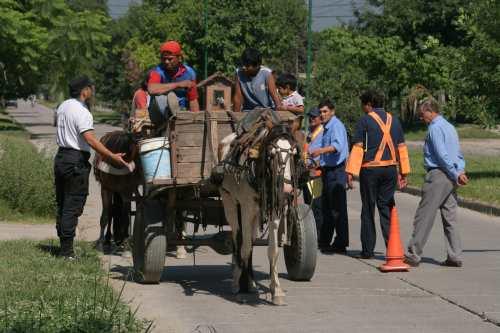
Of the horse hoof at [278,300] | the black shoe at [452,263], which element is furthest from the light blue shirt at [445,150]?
the horse hoof at [278,300]

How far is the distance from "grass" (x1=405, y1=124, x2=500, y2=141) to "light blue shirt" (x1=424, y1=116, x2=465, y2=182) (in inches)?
1591

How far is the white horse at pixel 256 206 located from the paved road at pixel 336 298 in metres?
0.28

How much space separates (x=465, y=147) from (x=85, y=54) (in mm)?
18718

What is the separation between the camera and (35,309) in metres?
8.61

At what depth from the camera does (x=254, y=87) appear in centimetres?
1144

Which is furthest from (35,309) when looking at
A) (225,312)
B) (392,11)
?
(392,11)

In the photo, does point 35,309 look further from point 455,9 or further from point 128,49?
point 128,49

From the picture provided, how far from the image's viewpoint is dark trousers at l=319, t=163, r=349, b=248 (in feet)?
47.4

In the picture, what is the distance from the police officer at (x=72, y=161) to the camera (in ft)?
40.6

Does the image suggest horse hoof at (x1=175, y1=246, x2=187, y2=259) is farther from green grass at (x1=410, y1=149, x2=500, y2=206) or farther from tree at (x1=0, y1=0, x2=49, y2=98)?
tree at (x1=0, y1=0, x2=49, y2=98)

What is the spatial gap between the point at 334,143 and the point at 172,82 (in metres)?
3.21

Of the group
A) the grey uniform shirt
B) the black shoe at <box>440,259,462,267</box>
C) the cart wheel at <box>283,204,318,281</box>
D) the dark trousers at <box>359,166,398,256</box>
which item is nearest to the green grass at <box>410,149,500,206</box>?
the dark trousers at <box>359,166,398,256</box>

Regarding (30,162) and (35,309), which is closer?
(35,309)

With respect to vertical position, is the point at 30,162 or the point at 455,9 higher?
the point at 455,9
